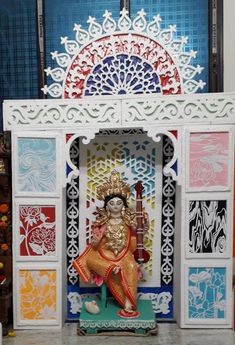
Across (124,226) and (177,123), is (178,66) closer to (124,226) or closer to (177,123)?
(177,123)

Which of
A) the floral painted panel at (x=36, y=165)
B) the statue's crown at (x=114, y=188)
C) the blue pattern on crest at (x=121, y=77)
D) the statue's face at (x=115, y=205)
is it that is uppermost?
the blue pattern on crest at (x=121, y=77)

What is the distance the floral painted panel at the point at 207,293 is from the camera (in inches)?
82.7

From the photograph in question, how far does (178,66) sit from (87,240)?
1.16 meters

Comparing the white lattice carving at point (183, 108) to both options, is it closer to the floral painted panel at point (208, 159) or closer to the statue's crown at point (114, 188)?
the floral painted panel at point (208, 159)

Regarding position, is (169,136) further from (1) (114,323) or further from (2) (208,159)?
(1) (114,323)

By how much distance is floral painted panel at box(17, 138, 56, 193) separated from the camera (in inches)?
82.8

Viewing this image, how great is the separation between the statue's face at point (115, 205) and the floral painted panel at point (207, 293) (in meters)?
0.52

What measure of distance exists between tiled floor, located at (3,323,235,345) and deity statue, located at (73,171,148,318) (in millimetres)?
146

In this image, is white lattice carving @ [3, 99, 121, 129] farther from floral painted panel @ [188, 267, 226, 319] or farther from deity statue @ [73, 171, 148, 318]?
floral painted panel @ [188, 267, 226, 319]

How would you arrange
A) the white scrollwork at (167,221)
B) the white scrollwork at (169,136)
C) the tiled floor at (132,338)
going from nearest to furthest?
1. the tiled floor at (132,338)
2. the white scrollwork at (169,136)
3. the white scrollwork at (167,221)

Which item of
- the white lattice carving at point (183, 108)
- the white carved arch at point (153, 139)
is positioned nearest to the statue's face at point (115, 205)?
the white carved arch at point (153, 139)

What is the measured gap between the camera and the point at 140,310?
7.02 ft

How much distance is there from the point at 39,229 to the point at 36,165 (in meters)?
0.36

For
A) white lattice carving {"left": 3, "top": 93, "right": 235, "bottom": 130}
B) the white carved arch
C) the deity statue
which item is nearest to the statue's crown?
the deity statue
